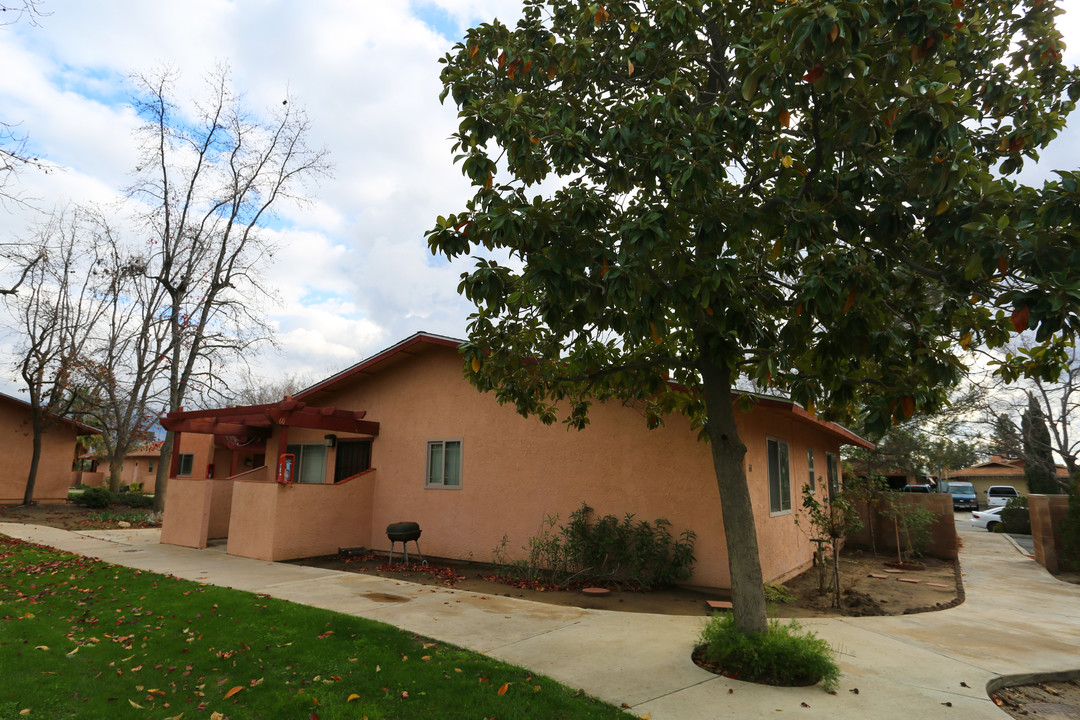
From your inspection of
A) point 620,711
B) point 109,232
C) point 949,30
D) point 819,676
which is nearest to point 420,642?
point 620,711

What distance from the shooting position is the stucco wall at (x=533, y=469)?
9.86 m

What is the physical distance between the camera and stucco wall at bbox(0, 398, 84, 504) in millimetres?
24156

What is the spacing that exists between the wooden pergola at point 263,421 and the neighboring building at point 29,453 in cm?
1435

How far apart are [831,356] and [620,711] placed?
3296 millimetres

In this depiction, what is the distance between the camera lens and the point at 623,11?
6.87 m

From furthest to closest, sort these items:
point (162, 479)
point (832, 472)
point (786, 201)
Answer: point (162, 479) < point (832, 472) < point (786, 201)

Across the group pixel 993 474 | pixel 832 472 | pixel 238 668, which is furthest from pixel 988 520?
pixel 993 474

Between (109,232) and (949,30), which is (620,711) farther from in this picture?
(109,232)

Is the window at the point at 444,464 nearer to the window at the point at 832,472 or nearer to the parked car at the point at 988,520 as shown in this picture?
the window at the point at 832,472

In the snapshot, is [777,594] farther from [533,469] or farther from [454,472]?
[454,472]

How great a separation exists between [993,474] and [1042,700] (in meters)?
64.7

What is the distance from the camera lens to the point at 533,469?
11.6 metres

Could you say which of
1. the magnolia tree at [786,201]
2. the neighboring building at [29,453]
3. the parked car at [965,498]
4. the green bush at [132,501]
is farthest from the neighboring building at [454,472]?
the parked car at [965,498]

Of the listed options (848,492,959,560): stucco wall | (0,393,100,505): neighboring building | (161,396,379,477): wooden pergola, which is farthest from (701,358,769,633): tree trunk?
(0,393,100,505): neighboring building
